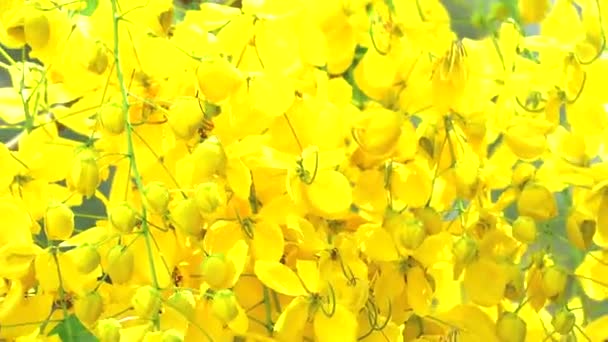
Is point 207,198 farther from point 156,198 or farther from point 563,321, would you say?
point 563,321

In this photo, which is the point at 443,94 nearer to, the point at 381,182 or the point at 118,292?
the point at 381,182

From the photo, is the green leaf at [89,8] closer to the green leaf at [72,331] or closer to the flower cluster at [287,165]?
the flower cluster at [287,165]

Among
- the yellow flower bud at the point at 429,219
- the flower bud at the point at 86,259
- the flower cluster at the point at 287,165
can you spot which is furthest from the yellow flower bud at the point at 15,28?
the yellow flower bud at the point at 429,219

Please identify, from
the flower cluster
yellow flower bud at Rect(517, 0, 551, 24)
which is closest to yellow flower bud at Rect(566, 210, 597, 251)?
the flower cluster

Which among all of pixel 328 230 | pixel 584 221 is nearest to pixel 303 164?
pixel 328 230

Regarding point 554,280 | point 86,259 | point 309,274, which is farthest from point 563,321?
point 86,259

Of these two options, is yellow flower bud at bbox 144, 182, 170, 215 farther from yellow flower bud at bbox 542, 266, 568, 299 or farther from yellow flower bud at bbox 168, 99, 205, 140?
yellow flower bud at bbox 542, 266, 568, 299
